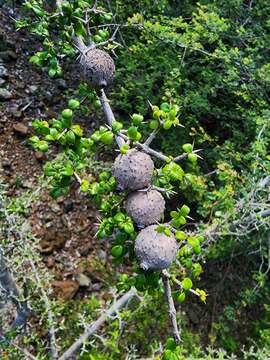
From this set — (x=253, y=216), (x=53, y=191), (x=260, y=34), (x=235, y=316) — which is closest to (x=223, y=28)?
(x=260, y=34)

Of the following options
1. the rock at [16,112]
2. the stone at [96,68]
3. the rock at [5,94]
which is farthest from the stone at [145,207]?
the rock at [5,94]

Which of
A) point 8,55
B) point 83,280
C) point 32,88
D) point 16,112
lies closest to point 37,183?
point 16,112

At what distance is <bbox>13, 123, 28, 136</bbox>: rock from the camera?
14.6ft

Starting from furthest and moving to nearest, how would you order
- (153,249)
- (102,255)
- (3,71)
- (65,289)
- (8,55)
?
(8,55) → (3,71) → (102,255) → (65,289) → (153,249)

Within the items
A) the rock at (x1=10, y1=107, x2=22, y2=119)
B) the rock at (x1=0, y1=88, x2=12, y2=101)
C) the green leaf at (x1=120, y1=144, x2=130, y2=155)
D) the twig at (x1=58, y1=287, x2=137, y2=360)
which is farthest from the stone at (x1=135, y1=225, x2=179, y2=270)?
the rock at (x1=0, y1=88, x2=12, y2=101)

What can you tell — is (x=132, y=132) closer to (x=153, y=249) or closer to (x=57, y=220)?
(x=153, y=249)

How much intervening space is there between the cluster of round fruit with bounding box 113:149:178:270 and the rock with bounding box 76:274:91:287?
10.1ft

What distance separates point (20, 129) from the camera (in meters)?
4.47

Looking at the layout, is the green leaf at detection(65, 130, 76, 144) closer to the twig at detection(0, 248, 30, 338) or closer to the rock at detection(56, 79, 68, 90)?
the twig at detection(0, 248, 30, 338)

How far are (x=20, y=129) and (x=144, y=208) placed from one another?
142 inches

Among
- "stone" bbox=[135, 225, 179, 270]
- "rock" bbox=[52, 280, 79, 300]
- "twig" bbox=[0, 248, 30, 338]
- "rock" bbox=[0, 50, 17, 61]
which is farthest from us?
"rock" bbox=[0, 50, 17, 61]

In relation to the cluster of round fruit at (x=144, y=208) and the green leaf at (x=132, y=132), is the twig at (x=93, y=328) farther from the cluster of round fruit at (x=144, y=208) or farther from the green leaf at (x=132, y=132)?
the green leaf at (x=132, y=132)

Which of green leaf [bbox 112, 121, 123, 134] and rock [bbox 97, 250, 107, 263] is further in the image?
rock [bbox 97, 250, 107, 263]

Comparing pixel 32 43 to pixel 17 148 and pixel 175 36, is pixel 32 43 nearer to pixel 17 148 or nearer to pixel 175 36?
pixel 17 148
